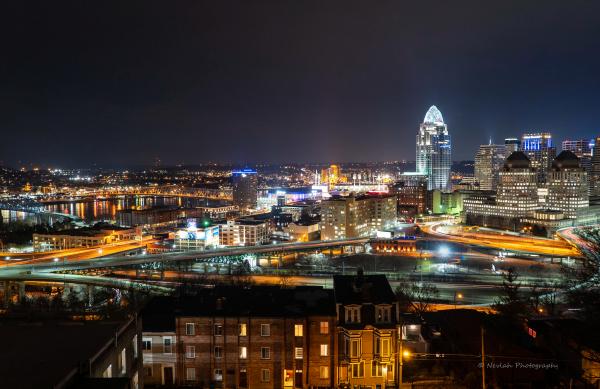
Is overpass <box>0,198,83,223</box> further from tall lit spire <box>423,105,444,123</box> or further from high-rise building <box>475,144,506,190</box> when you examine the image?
high-rise building <box>475,144,506,190</box>

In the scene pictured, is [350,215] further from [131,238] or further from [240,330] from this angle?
[240,330]

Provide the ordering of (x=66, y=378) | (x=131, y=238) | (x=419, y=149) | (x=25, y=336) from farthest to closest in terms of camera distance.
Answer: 1. (x=419, y=149)
2. (x=131, y=238)
3. (x=25, y=336)
4. (x=66, y=378)

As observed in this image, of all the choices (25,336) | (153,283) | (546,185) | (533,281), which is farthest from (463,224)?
(25,336)

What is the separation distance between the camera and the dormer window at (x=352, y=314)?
459 inches

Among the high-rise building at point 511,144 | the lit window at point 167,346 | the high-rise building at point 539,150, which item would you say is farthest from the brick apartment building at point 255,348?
the high-rise building at point 511,144

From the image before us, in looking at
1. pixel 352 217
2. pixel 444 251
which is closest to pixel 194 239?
pixel 352 217

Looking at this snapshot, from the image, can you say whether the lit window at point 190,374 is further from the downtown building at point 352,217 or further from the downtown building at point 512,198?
the downtown building at point 512,198

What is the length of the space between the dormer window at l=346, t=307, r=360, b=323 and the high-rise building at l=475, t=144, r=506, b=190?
8853cm

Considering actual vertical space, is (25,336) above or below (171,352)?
above

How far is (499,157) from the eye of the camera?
9844 cm

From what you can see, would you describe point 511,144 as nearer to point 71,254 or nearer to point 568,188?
point 568,188

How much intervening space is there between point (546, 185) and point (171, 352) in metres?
56.4

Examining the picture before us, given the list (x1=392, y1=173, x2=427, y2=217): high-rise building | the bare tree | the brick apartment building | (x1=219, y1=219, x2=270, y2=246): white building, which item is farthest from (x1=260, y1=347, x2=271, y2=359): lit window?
(x1=392, y1=173, x2=427, y2=217): high-rise building

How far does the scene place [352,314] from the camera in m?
11.7
